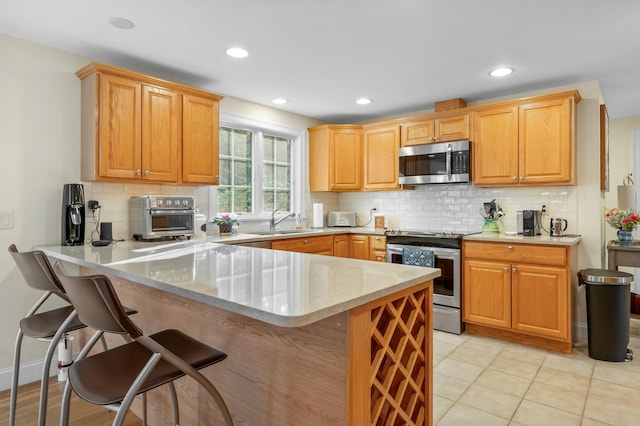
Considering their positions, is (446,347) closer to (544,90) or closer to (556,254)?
(556,254)

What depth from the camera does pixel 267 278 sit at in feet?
4.88

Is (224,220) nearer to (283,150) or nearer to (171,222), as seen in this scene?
(171,222)

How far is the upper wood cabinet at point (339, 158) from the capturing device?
16.2 ft

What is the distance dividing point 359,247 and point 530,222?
180 centimetres

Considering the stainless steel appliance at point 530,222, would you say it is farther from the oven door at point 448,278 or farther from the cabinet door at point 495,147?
the oven door at point 448,278

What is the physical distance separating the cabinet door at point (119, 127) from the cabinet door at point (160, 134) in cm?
6

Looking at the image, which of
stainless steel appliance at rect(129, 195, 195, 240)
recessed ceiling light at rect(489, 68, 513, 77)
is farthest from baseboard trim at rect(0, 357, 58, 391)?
recessed ceiling light at rect(489, 68, 513, 77)

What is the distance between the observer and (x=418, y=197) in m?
4.78

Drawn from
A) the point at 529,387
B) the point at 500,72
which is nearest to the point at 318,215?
the point at 500,72

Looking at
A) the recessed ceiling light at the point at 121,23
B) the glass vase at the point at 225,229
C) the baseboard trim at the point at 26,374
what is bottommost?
the baseboard trim at the point at 26,374

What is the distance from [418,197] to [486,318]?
1690 millimetres

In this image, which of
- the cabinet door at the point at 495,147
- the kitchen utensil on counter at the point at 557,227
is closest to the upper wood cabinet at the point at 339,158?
the cabinet door at the point at 495,147

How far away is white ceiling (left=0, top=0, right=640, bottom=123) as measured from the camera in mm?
2350

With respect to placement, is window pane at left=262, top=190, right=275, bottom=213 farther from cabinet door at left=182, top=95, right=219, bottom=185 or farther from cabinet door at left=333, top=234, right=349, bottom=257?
cabinet door at left=182, top=95, right=219, bottom=185
